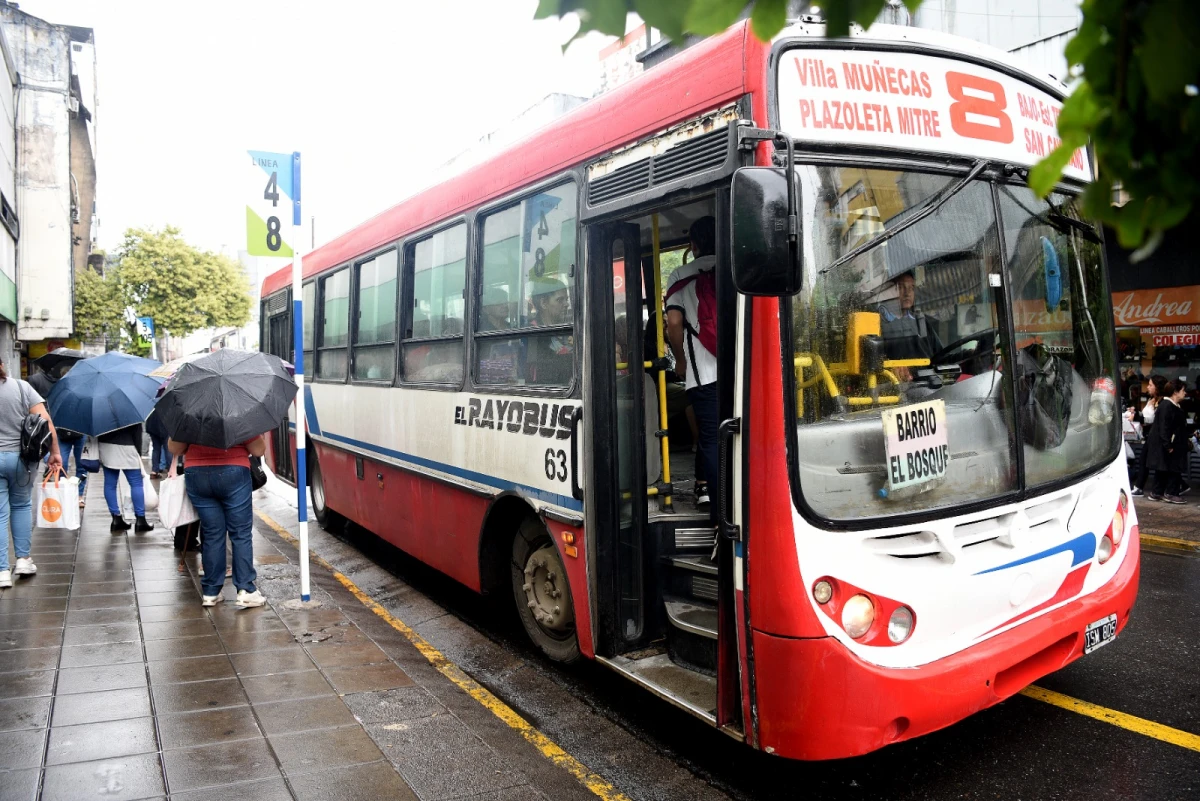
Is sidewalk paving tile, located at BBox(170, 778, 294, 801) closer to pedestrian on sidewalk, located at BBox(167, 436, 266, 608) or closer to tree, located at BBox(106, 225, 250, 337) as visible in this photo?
pedestrian on sidewalk, located at BBox(167, 436, 266, 608)

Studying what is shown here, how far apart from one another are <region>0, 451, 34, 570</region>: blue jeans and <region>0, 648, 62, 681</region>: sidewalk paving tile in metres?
1.69

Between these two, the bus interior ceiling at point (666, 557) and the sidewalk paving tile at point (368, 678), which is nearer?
the bus interior ceiling at point (666, 557)

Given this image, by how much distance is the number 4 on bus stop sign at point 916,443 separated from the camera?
11.4ft

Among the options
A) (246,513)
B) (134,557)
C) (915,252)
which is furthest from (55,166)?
(915,252)

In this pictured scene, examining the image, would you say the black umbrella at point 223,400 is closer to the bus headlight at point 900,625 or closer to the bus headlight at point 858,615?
the bus headlight at point 858,615

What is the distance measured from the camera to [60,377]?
35.3 feet

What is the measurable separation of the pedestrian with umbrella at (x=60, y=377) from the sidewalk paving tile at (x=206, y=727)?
170 inches

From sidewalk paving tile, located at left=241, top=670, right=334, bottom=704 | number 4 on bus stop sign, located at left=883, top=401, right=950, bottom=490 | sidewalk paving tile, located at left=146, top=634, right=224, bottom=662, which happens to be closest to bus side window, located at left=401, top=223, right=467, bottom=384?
sidewalk paving tile, located at left=241, top=670, right=334, bottom=704

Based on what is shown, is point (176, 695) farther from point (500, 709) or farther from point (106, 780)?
point (500, 709)

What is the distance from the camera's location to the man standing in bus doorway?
4.62 metres

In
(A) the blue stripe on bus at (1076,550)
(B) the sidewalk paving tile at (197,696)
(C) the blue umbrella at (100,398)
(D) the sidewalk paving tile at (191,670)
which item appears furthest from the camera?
(C) the blue umbrella at (100,398)

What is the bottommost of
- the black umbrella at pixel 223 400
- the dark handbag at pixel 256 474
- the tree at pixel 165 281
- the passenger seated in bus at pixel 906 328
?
the dark handbag at pixel 256 474

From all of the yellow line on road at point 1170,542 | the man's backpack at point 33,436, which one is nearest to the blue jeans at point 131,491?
the man's backpack at point 33,436

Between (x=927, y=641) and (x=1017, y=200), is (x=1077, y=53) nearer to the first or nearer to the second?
(x=927, y=641)
